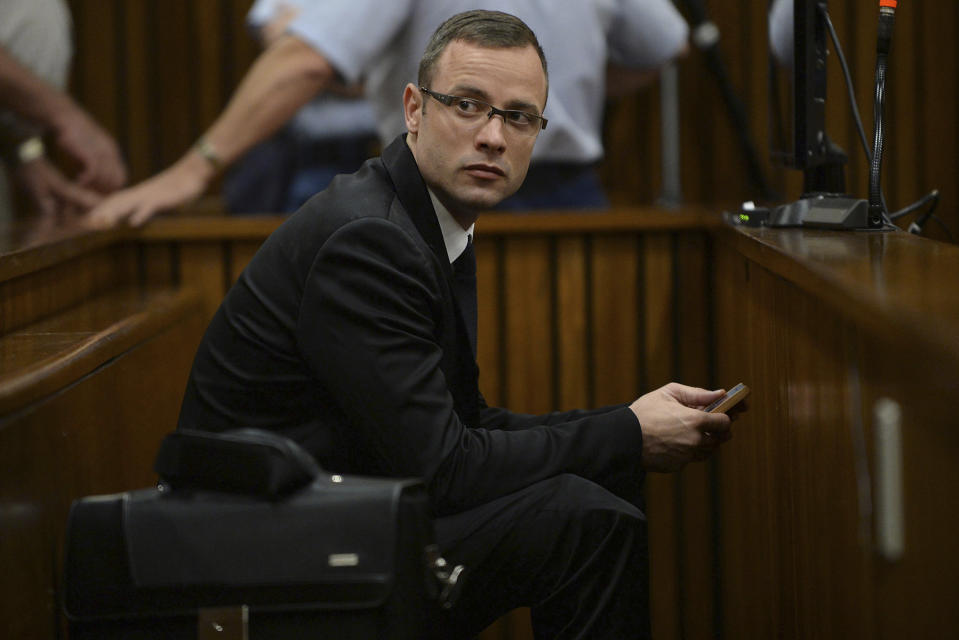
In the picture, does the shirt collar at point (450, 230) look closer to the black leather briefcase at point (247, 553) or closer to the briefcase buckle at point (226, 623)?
the black leather briefcase at point (247, 553)

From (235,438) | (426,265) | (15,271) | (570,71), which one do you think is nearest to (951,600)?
(235,438)

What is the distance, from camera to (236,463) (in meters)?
1.32

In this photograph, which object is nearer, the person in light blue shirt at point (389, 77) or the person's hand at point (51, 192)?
the person in light blue shirt at point (389, 77)

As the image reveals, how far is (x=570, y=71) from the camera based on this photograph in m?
2.89

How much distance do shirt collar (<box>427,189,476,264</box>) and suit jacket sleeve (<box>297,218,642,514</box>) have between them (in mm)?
175

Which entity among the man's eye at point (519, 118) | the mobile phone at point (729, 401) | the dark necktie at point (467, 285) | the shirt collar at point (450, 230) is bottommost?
the mobile phone at point (729, 401)

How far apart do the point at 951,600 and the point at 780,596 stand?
78cm

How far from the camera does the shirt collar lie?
1.79 meters

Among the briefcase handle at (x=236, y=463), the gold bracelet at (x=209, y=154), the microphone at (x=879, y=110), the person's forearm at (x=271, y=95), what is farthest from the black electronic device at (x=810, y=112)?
the gold bracelet at (x=209, y=154)

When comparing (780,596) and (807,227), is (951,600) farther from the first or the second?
(807,227)

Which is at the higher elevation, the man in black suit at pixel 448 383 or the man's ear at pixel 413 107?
the man's ear at pixel 413 107

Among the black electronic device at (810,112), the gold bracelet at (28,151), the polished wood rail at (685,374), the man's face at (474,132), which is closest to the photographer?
the polished wood rail at (685,374)

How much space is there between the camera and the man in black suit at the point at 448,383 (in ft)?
5.05

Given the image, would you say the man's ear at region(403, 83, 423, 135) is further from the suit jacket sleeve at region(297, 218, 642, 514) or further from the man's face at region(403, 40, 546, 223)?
the suit jacket sleeve at region(297, 218, 642, 514)
